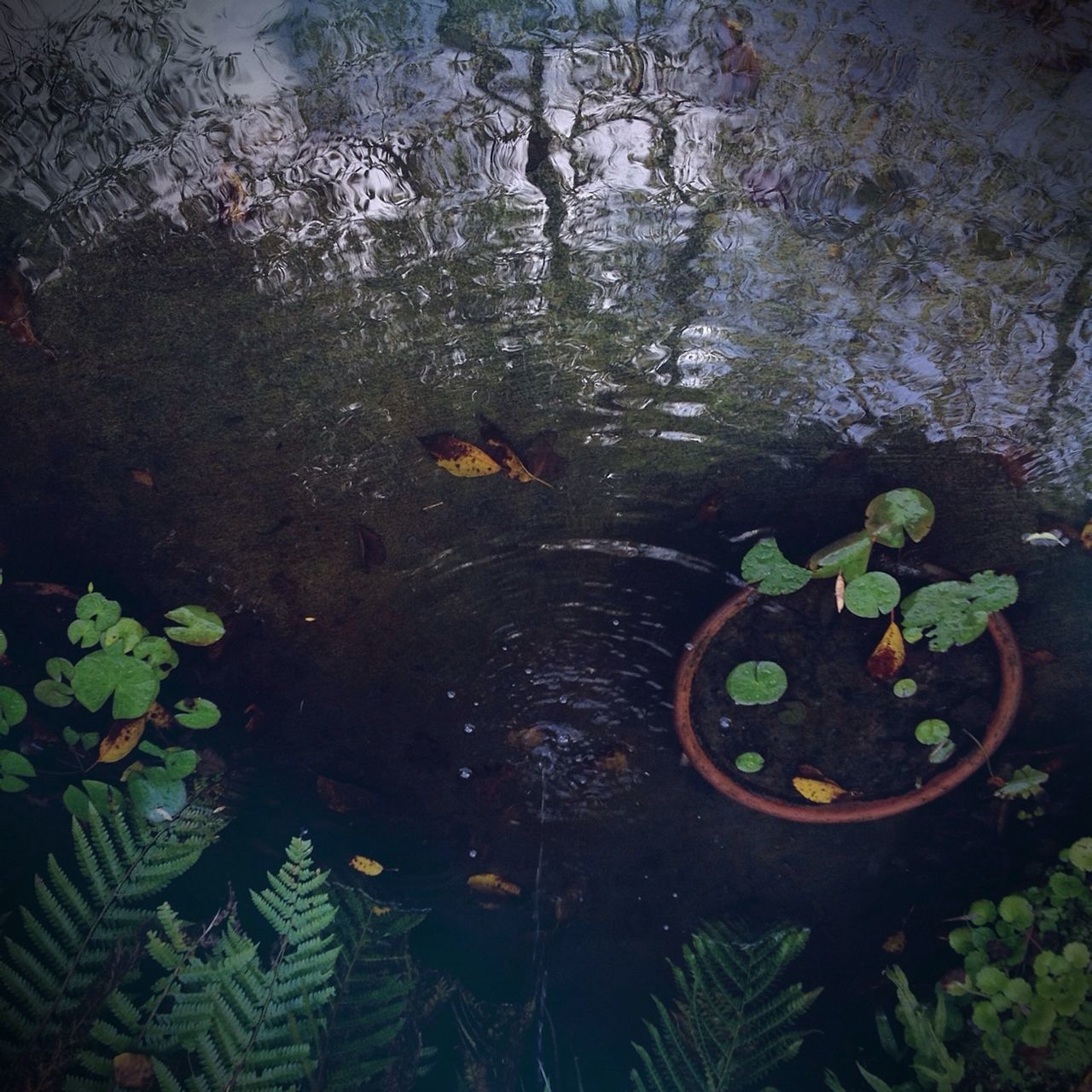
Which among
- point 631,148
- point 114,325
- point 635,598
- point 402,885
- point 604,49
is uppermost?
point 604,49

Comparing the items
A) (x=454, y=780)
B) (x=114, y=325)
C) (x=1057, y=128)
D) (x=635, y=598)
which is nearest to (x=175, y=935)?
(x=454, y=780)

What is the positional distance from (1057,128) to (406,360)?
2.28m

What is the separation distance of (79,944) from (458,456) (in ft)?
6.24

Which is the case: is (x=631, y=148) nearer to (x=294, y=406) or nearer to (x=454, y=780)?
(x=294, y=406)

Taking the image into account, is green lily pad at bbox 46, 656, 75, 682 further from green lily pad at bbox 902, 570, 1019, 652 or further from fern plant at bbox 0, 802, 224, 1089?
green lily pad at bbox 902, 570, 1019, 652

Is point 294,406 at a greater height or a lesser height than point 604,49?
lesser

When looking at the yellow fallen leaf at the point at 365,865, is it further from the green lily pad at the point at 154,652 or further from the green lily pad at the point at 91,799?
the green lily pad at the point at 154,652

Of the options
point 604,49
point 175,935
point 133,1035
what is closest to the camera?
point 133,1035

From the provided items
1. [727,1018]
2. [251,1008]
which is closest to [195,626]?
[251,1008]

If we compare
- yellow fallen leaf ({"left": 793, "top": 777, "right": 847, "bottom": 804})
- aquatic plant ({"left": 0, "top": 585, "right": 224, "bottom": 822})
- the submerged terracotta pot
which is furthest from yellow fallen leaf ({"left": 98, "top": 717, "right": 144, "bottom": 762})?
yellow fallen leaf ({"left": 793, "top": 777, "right": 847, "bottom": 804})

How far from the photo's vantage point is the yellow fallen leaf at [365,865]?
2723mm

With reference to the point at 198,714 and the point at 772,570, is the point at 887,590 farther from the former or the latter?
the point at 198,714

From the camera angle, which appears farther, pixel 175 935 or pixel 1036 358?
pixel 1036 358

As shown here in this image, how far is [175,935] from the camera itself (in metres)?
2.21
